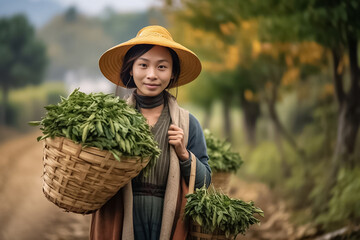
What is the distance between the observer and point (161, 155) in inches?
114

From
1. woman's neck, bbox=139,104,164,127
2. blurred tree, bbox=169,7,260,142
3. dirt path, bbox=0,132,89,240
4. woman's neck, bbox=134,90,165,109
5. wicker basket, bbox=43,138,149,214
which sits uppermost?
blurred tree, bbox=169,7,260,142

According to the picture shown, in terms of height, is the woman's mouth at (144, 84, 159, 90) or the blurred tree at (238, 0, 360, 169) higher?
the blurred tree at (238, 0, 360, 169)

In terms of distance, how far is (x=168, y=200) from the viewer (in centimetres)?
280

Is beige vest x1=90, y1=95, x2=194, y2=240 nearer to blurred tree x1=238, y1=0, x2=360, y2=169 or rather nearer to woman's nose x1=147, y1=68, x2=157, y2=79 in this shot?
woman's nose x1=147, y1=68, x2=157, y2=79

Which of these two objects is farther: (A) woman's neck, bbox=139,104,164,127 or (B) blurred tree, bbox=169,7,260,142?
(B) blurred tree, bbox=169,7,260,142

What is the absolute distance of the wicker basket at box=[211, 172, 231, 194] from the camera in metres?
3.66

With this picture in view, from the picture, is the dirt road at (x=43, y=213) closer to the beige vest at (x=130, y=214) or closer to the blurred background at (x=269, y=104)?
the blurred background at (x=269, y=104)

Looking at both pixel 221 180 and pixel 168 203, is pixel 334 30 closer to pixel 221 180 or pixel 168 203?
pixel 221 180

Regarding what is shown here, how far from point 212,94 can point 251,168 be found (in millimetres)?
3133

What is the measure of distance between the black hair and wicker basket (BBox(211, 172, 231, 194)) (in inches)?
38.0

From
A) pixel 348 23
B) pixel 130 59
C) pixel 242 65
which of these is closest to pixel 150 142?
pixel 130 59

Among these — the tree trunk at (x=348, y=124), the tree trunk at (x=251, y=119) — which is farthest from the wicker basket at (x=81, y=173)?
the tree trunk at (x=251, y=119)

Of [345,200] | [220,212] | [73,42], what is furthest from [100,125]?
[73,42]

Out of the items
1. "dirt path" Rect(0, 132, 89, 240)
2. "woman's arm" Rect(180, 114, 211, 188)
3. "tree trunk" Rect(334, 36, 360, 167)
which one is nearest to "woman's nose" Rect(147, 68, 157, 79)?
"woman's arm" Rect(180, 114, 211, 188)
